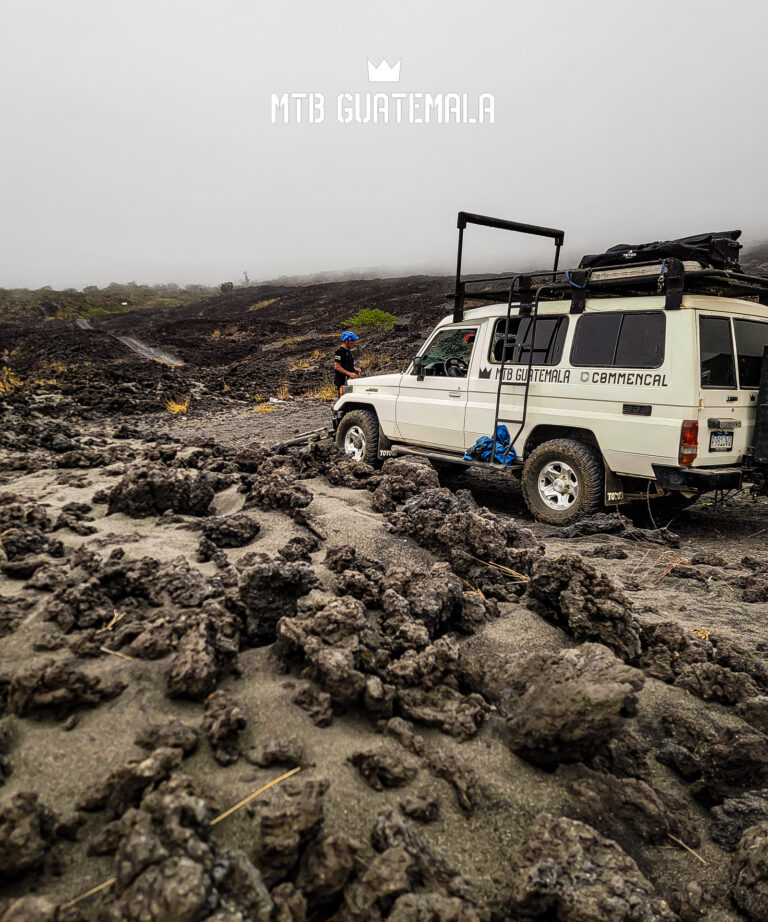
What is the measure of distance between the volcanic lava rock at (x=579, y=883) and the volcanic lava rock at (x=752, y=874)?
0.98 ft

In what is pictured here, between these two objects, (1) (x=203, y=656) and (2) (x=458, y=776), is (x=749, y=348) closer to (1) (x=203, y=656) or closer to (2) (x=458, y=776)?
(2) (x=458, y=776)

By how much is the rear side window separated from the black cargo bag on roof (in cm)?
55

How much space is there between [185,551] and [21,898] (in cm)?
236

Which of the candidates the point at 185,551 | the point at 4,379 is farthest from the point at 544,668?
the point at 4,379

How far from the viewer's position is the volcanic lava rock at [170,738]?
218cm

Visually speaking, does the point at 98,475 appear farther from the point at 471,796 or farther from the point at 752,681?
the point at 752,681

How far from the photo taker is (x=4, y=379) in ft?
51.8

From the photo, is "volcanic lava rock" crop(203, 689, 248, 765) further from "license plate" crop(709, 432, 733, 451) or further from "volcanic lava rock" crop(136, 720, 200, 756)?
"license plate" crop(709, 432, 733, 451)

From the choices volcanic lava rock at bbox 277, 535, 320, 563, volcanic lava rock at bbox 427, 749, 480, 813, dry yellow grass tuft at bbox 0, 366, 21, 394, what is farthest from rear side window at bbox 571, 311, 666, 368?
dry yellow grass tuft at bbox 0, 366, 21, 394

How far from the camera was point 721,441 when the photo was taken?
17.9 feet

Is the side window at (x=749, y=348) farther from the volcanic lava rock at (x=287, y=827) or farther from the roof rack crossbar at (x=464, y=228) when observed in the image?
the volcanic lava rock at (x=287, y=827)

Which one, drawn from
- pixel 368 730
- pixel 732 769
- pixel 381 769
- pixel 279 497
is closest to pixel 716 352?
pixel 732 769

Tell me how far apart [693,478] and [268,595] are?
3.99 metres

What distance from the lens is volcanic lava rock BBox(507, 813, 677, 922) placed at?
1932mm
